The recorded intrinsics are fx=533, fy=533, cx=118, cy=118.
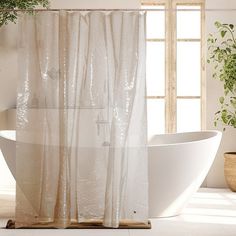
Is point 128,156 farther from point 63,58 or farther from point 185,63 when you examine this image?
point 185,63

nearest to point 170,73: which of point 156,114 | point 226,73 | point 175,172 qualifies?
point 156,114

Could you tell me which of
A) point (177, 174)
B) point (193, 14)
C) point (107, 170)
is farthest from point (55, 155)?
point (193, 14)

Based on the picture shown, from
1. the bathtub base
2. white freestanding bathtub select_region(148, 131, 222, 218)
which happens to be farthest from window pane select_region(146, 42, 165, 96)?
the bathtub base

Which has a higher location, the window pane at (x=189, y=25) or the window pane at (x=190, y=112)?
the window pane at (x=189, y=25)

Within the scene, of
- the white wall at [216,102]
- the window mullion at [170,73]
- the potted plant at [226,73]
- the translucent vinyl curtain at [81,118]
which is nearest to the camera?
the translucent vinyl curtain at [81,118]

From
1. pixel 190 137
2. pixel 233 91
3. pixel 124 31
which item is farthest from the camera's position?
pixel 233 91

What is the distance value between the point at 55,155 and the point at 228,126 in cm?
274

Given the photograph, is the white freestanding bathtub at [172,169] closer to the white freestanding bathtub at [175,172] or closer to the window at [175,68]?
the white freestanding bathtub at [175,172]

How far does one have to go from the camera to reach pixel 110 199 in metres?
3.86

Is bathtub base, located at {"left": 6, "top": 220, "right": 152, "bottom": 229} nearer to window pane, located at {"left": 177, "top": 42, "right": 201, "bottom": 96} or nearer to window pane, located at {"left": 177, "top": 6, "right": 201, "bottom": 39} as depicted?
window pane, located at {"left": 177, "top": 42, "right": 201, "bottom": 96}

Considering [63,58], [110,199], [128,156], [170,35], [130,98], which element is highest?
[170,35]

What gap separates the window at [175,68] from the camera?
6.14 meters

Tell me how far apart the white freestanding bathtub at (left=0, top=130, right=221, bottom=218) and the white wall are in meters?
1.64

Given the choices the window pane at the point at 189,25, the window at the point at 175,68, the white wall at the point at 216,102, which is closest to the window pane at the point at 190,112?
the window at the point at 175,68
